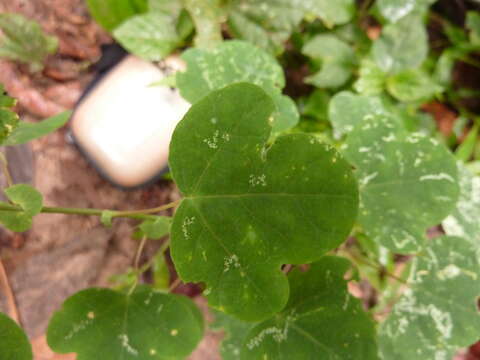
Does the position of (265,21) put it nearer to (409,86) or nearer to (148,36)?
(148,36)

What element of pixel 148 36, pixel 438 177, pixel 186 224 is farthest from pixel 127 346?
pixel 148 36

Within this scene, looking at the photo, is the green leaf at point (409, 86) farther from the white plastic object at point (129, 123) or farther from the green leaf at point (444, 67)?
the white plastic object at point (129, 123)

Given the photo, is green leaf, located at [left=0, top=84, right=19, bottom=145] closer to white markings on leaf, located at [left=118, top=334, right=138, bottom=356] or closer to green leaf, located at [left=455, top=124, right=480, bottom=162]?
white markings on leaf, located at [left=118, top=334, right=138, bottom=356]

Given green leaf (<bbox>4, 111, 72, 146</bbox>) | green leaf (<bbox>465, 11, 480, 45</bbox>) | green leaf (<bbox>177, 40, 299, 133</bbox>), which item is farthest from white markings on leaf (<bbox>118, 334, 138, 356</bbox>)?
green leaf (<bbox>465, 11, 480, 45</bbox>)

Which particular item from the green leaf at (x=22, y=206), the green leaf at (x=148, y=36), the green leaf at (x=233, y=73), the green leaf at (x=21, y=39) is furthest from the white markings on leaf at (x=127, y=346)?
the green leaf at (x=21, y=39)

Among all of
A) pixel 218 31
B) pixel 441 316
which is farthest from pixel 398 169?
pixel 218 31

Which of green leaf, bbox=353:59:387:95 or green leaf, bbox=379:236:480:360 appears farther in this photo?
green leaf, bbox=353:59:387:95

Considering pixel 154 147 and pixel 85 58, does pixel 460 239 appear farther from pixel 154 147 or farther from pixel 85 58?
pixel 85 58
